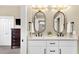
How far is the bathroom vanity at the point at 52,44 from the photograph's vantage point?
163 inches

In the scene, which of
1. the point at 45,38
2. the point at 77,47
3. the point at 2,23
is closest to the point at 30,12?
A: the point at 45,38

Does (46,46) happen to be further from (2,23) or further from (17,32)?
(2,23)

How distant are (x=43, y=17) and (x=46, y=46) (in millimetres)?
968

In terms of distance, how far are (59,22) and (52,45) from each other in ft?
2.92

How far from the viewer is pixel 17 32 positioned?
8.09m

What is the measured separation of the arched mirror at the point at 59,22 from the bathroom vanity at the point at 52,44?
55cm

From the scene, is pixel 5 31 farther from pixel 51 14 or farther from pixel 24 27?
pixel 24 27

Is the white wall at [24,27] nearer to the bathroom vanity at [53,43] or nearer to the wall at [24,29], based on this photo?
the wall at [24,29]

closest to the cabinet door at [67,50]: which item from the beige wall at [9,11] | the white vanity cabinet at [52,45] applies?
the white vanity cabinet at [52,45]

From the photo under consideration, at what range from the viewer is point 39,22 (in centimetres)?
475

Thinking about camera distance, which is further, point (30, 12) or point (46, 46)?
point (30, 12)

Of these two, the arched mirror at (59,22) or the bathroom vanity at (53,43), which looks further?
the arched mirror at (59,22)

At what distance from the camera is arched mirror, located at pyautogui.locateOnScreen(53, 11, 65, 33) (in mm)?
4688

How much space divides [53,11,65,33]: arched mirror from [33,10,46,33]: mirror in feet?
1.06
